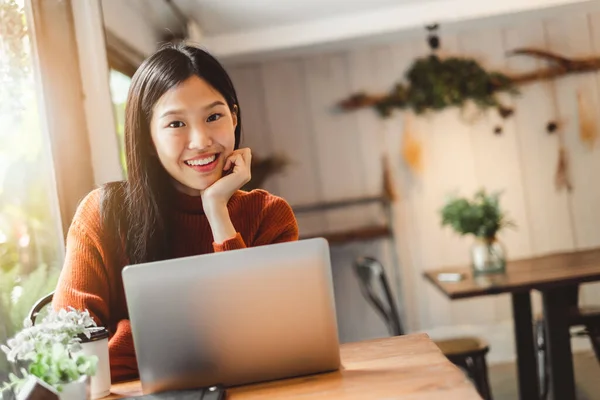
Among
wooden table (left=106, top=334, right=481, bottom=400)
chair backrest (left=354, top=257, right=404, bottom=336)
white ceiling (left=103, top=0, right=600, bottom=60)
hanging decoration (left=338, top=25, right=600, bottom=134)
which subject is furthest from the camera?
hanging decoration (left=338, top=25, right=600, bottom=134)

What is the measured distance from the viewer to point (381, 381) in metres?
1.08

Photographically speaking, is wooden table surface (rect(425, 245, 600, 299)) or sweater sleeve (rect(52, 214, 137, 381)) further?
wooden table surface (rect(425, 245, 600, 299))

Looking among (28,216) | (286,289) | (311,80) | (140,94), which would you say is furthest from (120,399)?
(311,80)

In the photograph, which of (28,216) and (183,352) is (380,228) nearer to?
(28,216)

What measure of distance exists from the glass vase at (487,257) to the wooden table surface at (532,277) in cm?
5

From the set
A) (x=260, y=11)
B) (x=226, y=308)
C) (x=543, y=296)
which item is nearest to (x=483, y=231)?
(x=543, y=296)

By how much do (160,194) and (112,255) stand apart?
19 centimetres

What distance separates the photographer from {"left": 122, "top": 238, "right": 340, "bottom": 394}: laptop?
1.09 m

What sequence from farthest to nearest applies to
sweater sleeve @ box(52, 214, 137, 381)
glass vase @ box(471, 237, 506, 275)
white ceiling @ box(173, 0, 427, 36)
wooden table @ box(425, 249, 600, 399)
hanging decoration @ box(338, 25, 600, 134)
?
hanging decoration @ box(338, 25, 600, 134), white ceiling @ box(173, 0, 427, 36), glass vase @ box(471, 237, 506, 275), wooden table @ box(425, 249, 600, 399), sweater sleeve @ box(52, 214, 137, 381)

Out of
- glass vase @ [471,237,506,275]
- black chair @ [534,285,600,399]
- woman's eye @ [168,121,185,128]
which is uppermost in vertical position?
woman's eye @ [168,121,185,128]

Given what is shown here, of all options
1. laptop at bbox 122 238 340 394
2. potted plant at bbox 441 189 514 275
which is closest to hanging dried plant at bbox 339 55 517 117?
potted plant at bbox 441 189 514 275

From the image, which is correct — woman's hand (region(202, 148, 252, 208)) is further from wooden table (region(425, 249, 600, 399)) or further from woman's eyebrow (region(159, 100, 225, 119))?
wooden table (region(425, 249, 600, 399))

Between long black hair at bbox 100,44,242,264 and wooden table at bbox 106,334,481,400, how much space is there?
32 cm

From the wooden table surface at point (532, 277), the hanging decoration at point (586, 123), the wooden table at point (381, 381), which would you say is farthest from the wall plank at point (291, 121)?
the wooden table at point (381, 381)
